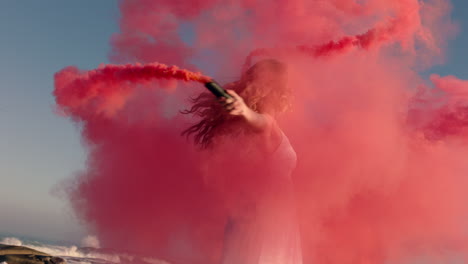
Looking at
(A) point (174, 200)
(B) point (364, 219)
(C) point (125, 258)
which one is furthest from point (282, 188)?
(B) point (364, 219)

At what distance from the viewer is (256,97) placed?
4.41 metres

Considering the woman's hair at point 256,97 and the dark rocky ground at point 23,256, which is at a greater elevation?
the woman's hair at point 256,97

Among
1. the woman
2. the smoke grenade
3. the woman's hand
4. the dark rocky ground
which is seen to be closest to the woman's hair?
the woman

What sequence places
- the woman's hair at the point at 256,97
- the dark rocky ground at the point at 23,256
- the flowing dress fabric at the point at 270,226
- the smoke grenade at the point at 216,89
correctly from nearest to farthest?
the smoke grenade at the point at 216,89, the flowing dress fabric at the point at 270,226, the woman's hair at the point at 256,97, the dark rocky ground at the point at 23,256

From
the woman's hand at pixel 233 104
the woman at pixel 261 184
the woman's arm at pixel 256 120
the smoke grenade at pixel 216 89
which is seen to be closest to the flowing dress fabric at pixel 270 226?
the woman at pixel 261 184

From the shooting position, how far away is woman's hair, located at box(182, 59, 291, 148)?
173 inches

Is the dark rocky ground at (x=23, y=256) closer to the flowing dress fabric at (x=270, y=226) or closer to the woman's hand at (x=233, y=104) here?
the flowing dress fabric at (x=270, y=226)

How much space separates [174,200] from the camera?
15531mm

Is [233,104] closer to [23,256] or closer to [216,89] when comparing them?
[216,89]

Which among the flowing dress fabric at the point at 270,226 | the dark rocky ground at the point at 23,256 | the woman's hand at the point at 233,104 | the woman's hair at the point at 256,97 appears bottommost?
the dark rocky ground at the point at 23,256

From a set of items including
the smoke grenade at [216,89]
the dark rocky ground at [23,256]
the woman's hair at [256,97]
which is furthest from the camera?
the dark rocky ground at [23,256]

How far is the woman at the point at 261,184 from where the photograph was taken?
13.3 ft

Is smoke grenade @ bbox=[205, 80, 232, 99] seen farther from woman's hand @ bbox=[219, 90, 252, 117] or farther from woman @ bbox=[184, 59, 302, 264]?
woman @ bbox=[184, 59, 302, 264]

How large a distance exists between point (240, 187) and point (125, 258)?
34.4ft
